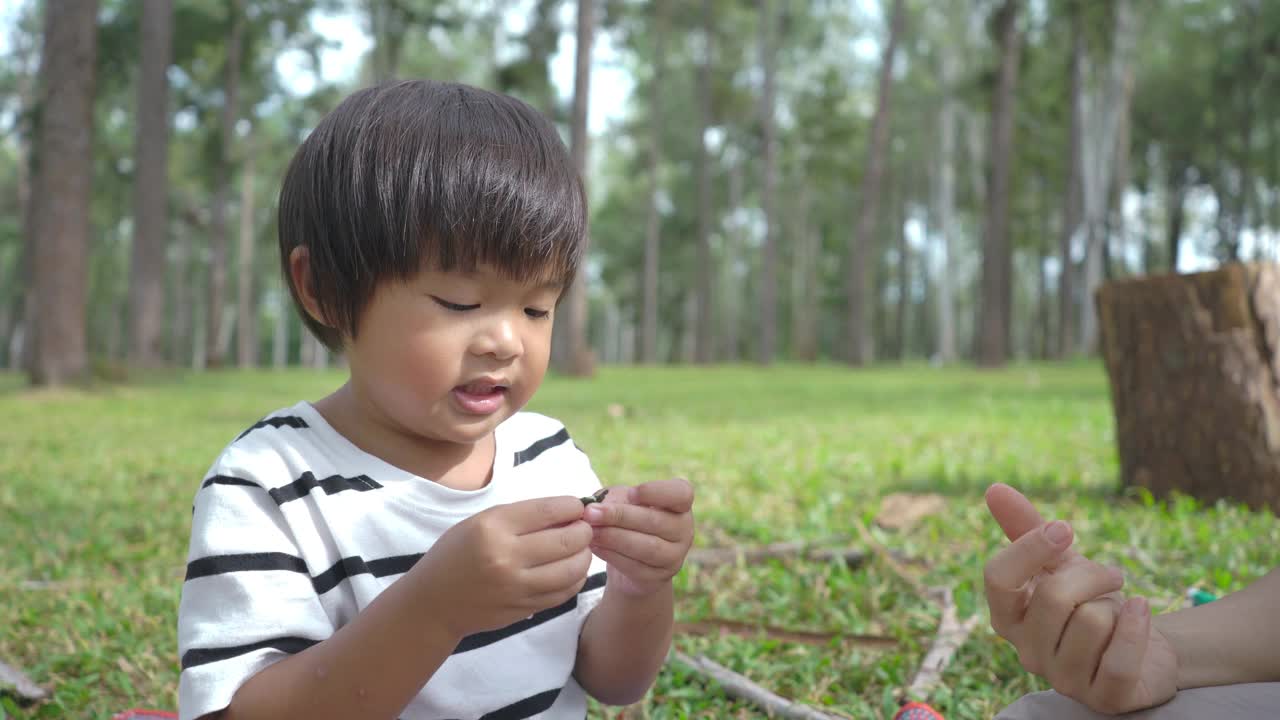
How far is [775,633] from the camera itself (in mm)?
2402

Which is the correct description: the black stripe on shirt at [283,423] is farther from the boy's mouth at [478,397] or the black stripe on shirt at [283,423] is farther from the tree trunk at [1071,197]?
the tree trunk at [1071,197]

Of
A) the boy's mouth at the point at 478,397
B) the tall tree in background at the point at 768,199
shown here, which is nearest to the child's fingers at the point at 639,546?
the boy's mouth at the point at 478,397

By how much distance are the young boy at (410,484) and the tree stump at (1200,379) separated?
3055 millimetres

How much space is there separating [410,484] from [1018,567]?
763 mm

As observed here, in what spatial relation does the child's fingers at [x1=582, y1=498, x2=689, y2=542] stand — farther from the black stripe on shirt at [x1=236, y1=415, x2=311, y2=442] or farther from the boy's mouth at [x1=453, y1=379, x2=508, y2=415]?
the black stripe on shirt at [x1=236, y1=415, x2=311, y2=442]

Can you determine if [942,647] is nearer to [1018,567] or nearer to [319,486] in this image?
[1018,567]

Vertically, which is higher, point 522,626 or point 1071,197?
point 1071,197

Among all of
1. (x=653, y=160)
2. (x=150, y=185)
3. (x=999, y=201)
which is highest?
(x=653, y=160)

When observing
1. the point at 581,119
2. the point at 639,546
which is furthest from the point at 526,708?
the point at 581,119

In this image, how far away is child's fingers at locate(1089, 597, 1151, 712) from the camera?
3.62 feet

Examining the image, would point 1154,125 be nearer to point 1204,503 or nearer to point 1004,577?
point 1204,503

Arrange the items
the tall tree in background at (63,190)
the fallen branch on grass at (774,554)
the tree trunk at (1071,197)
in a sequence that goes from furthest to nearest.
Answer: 1. the tree trunk at (1071,197)
2. the tall tree in background at (63,190)
3. the fallen branch on grass at (774,554)

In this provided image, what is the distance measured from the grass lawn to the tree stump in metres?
0.16

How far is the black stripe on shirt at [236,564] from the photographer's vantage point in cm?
113
